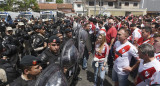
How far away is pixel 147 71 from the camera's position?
2.61m

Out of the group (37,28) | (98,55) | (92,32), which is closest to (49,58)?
(98,55)

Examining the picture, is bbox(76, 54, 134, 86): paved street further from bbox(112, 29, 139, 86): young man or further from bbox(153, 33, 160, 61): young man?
bbox(153, 33, 160, 61): young man

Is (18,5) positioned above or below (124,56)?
above

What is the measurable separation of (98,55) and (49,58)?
4.92ft

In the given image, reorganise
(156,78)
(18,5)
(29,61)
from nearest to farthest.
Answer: (29,61)
(156,78)
(18,5)

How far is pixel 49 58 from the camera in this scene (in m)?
3.25

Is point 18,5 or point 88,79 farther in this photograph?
point 18,5

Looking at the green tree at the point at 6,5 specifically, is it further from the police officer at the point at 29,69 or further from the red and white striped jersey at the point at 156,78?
the red and white striped jersey at the point at 156,78

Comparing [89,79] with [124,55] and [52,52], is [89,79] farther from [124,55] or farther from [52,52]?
[52,52]

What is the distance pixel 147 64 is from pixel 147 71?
13cm

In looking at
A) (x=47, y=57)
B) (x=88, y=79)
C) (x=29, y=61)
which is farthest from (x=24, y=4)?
(x=29, y=61)

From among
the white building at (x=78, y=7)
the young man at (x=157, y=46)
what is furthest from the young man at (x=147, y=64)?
the white building at (x=78, y=7)

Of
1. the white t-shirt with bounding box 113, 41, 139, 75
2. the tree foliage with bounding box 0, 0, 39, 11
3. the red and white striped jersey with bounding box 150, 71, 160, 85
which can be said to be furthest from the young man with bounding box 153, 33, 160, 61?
the tree foliage with bounding box 0, 0, 39, 11

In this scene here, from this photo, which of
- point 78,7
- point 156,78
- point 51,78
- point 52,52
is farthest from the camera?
point 78,7
